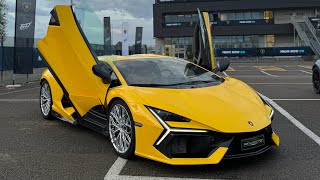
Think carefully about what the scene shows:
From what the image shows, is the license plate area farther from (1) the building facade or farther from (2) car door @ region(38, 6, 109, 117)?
(1) the building facade

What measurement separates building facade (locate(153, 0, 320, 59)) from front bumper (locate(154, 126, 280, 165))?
5142 cm

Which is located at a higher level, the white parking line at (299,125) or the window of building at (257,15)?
the window of building at (257,15)

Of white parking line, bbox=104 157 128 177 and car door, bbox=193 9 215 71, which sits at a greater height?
car door, bbox=193 9 215 71

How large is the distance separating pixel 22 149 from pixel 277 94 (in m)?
7.48

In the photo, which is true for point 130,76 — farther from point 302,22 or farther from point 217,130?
point 302,22

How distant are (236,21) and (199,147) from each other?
55.8m

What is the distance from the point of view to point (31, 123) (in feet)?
22.2

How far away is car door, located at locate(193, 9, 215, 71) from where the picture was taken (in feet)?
23.8

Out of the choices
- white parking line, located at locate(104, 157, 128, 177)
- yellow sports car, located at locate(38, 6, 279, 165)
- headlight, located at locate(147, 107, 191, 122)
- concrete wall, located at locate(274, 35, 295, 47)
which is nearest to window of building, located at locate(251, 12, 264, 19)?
concrete wall, located at locate(274, 35, 295, 47)

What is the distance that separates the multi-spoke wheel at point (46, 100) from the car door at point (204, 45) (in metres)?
3.01

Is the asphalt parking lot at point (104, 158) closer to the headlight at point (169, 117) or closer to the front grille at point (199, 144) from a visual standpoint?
the front grille at point (199, 144)

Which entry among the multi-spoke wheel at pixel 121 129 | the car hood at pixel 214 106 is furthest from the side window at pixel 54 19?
the car hood at pixel 214 106

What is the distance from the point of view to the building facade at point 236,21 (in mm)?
55719

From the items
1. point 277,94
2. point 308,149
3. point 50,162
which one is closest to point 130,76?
point 50,162
